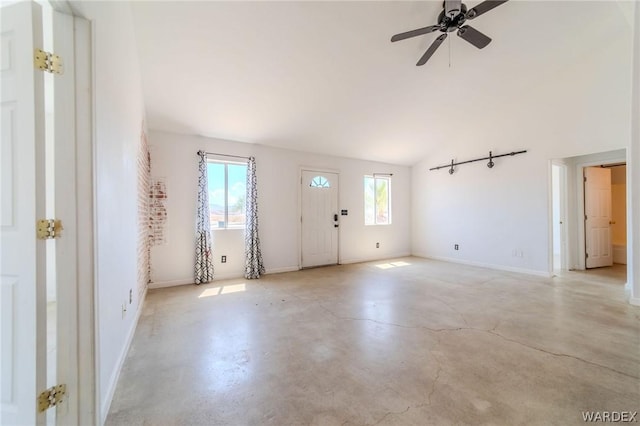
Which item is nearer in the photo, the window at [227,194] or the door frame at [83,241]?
the door frame at [83,241]

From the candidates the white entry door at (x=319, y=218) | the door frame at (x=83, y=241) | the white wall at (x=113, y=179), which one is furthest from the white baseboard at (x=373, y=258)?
the door frame at (x=83, y=241)

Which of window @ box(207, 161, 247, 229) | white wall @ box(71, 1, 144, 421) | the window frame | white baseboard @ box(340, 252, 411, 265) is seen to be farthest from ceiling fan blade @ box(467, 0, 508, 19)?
white baseboard @ box(340, 252, 411, 265)

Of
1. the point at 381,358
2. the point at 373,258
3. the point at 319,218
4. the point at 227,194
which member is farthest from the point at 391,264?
the point at 381,358

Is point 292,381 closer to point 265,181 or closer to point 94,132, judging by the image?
point 94,132

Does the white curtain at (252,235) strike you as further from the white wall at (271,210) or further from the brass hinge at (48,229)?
the brass hinge at (48,229)

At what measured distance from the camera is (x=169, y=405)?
60.6 inches

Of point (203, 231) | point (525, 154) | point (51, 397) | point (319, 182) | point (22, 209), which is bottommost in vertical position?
point (51, 397)

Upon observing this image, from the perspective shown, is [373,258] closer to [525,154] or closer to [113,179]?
[525,154]

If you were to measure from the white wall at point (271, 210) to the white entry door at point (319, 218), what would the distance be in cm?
18

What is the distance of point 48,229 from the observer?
47.1 inches

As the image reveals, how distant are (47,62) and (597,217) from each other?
788 centimetres

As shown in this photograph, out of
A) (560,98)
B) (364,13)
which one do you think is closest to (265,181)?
(364,13)

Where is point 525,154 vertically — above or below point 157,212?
above

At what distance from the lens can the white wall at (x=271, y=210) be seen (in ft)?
13.3
